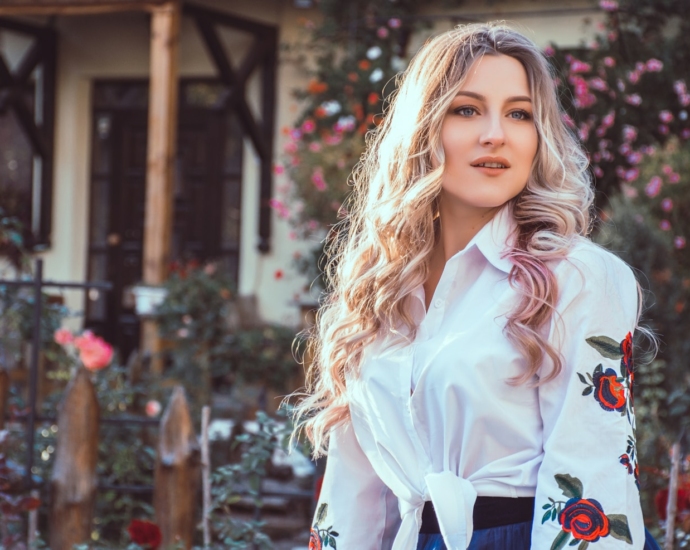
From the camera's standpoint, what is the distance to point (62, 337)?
4.66 metres

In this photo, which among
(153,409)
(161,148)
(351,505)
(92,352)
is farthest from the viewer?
(161,148)

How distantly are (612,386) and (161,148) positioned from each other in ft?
18.9

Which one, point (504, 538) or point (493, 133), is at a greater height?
point (493, 133)

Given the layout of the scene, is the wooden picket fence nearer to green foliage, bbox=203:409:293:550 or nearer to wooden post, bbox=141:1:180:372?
green foliage, bbox=203:409:293:550

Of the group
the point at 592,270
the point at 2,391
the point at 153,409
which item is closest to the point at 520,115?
the point at 592,270

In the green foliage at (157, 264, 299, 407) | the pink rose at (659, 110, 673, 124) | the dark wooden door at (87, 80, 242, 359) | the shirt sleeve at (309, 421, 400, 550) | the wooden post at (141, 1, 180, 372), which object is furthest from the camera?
the dark wooden door at (87, 80, 242, 359)

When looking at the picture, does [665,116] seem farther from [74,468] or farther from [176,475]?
[74,468]

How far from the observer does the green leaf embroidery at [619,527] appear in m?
1.53

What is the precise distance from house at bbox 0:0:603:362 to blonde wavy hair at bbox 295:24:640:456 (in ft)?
19.4

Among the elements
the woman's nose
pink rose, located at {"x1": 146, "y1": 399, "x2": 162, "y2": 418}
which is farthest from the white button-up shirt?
pink rose, located at {"x1": 146, "y1": 399, "x2": 162, "y2": 418}

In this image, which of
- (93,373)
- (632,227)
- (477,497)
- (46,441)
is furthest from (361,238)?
(632,227)

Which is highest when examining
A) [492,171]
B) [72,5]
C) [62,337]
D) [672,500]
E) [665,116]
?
[72,5]

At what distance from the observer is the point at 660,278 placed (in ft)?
17.1

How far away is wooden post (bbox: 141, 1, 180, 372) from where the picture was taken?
6.96 metres
